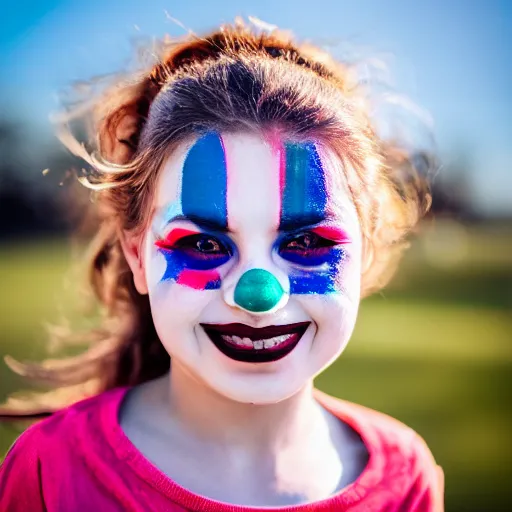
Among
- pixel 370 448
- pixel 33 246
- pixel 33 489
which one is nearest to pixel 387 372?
pixel 370 448

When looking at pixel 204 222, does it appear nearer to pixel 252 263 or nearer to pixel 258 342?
pixel 252 263

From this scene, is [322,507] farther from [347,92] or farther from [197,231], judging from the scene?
[347,92]

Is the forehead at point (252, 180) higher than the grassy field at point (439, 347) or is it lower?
higher

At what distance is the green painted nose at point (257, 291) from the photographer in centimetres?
157

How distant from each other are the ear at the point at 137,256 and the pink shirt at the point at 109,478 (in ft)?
1.01

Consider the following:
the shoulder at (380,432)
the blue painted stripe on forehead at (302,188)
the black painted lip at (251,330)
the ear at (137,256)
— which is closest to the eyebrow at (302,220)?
the blue painted stripe on forehead at (302,188)

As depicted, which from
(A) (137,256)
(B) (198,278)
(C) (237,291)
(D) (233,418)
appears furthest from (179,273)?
(D) (233,418)

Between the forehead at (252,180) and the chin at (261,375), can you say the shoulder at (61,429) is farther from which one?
the forehead at (252,180)

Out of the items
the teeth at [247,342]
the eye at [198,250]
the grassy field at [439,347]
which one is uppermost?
the eye at [198,250]

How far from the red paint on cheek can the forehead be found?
12 cm

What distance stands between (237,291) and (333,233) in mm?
274

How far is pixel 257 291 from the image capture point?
157cm

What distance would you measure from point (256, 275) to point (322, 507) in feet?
1.93

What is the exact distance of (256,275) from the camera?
1584mm
